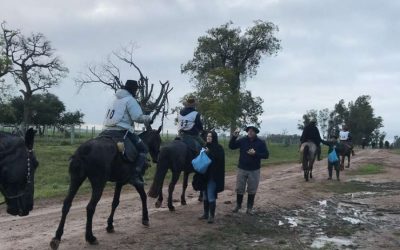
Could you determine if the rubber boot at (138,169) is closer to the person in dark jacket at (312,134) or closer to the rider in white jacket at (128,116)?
the rider in white jacket at (128,116)

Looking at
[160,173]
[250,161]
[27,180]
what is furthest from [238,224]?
[27,180]

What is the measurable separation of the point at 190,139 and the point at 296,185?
7.63 m

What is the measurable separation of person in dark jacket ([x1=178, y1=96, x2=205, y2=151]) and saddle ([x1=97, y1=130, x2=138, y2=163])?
10.2ft

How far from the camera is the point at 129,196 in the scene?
15.8m

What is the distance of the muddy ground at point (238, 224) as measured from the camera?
929 centimetres

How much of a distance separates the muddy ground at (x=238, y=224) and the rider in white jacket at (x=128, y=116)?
1392mm

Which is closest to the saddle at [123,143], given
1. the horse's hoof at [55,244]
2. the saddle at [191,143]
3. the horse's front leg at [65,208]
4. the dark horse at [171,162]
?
the horse's front leg at [65,208]

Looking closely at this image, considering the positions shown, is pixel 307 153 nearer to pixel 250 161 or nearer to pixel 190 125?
pixel 250 161

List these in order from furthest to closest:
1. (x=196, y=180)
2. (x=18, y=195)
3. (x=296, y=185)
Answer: (x=296, y=185) < (x=196, y=180) < (x=18, y=195)

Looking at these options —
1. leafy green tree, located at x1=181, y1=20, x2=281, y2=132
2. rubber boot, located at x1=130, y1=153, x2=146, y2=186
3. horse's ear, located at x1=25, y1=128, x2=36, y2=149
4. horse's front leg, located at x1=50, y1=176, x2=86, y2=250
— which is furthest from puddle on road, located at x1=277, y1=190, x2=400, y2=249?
leafy green tree, located at x1=181, y1=20, x2=281, y2=132

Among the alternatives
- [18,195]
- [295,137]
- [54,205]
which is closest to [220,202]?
[54,205]

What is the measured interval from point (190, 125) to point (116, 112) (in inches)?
131

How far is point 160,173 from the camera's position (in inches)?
461

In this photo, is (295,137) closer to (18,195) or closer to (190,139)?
(190,139)
